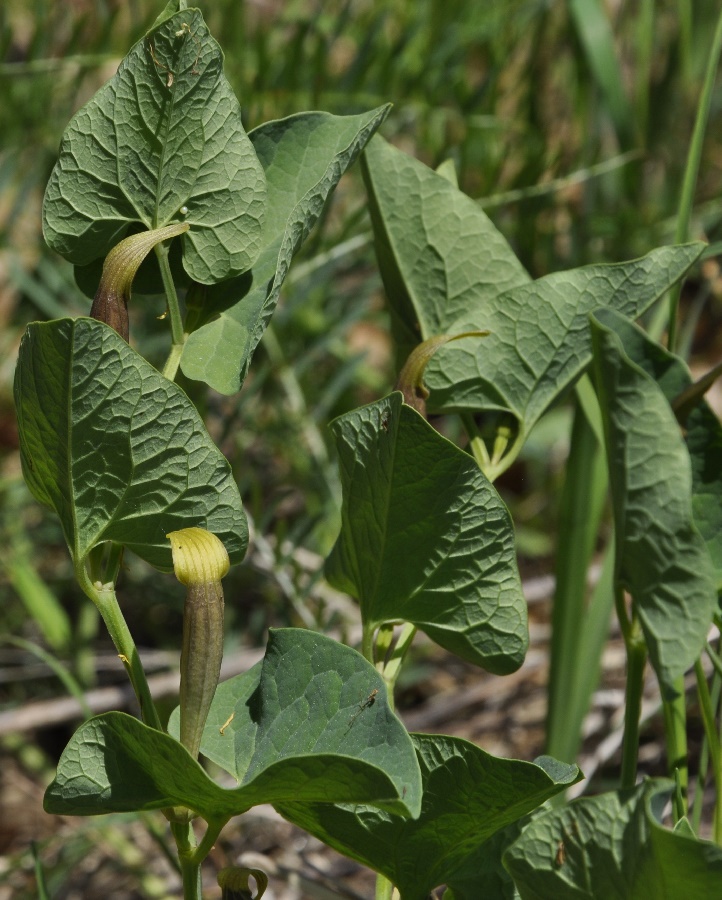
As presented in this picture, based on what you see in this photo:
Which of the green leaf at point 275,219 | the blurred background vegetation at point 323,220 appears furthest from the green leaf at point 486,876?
the blurred background vegetation at point 323,220

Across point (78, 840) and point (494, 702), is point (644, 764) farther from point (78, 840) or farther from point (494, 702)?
point (78, 840)

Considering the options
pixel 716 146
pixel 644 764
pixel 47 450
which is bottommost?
pixel 644 764

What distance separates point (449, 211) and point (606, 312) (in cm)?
18

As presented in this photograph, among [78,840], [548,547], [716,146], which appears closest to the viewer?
[78,840]

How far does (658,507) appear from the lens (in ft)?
1.33

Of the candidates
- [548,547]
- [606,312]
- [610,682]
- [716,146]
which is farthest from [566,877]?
[716,146]

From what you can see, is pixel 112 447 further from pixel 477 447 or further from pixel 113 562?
pixel 477 447

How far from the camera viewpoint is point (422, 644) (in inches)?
60.5

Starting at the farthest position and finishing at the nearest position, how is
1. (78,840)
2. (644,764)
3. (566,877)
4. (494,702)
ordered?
(494,702), (644,764), (78,840), (566,877)

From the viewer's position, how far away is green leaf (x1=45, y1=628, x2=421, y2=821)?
36 centimetres

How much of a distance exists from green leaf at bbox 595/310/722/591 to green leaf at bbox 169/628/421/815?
0.59 ft

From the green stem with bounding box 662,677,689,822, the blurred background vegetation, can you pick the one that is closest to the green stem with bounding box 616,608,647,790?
the green stem with bounding box 662,677,689,822

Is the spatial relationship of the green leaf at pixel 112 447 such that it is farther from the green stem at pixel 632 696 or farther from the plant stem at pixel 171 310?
the green stem at pixel 632 696

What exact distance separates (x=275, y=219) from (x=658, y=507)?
245mm
